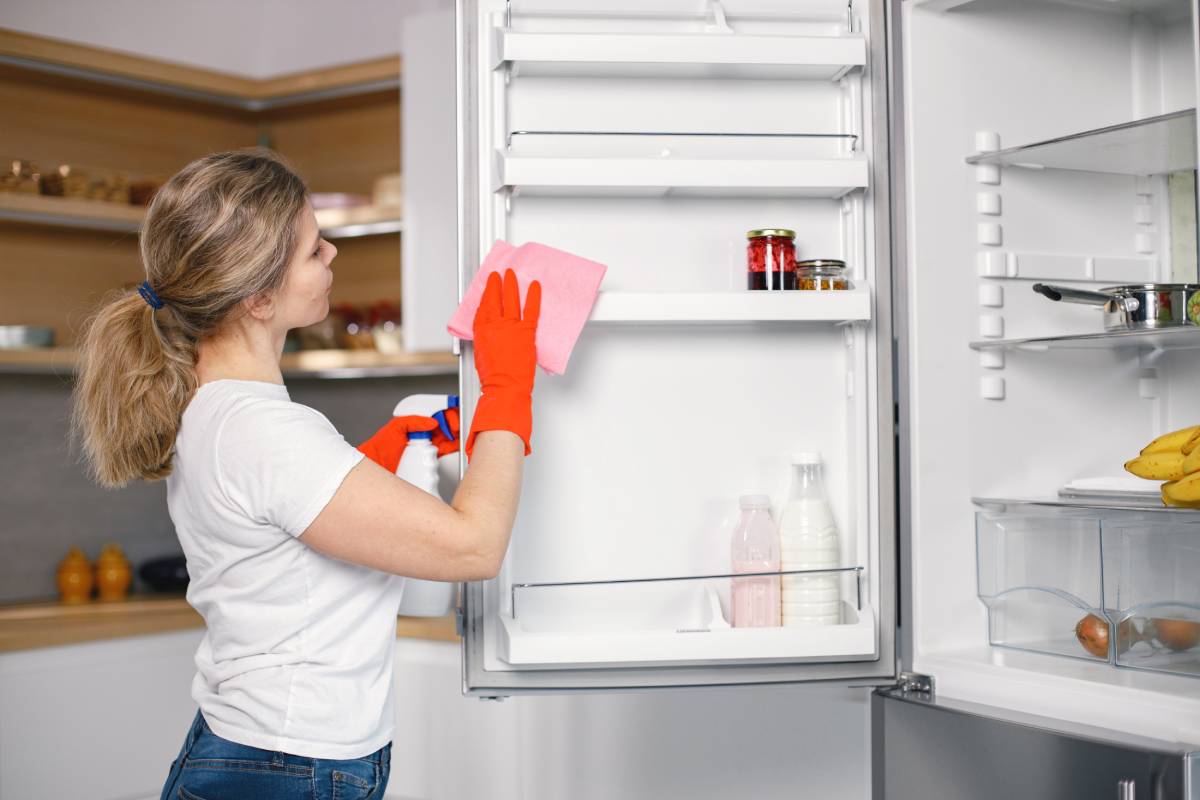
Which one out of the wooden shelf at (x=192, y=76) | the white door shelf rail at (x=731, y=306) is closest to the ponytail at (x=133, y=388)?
the white door shelf rail at (x=731, y=306)

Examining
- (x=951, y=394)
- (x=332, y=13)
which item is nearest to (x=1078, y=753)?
(x=951, y=394)

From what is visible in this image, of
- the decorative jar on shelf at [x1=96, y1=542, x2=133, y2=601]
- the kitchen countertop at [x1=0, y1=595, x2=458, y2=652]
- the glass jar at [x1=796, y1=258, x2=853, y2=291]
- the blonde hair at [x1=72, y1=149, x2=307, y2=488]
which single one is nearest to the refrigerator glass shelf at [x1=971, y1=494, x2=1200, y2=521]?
the glass jar at [x1=796, y1=258, x2=853, y2=291]

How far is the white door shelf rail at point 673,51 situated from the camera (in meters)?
1.29

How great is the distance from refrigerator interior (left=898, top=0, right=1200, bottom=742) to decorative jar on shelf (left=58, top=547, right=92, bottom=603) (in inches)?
86.6

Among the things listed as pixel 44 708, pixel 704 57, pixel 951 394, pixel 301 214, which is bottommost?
pixel 44 708

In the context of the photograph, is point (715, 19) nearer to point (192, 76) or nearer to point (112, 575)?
point (192, 76)

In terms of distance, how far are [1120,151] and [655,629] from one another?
0.79 meters

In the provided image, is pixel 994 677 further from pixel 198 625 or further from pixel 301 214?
pixel 198 625

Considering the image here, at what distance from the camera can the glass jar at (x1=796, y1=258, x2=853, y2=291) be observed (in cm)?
133

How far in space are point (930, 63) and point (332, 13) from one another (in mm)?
2240

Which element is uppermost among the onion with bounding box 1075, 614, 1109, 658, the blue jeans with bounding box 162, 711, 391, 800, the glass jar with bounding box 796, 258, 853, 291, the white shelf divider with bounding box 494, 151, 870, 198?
the white shelf divider with bounding box 494, 151, 870, 198

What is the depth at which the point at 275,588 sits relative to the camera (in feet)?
3.96

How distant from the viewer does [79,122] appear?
3031 millimetres

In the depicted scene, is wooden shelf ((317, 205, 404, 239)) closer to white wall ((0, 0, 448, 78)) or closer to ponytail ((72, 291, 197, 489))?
white wall ((0, 0, 448, 78))
